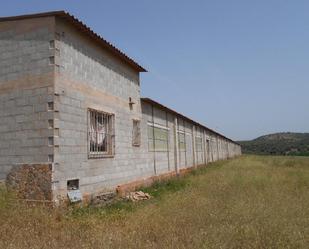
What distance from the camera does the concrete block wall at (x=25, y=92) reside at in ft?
27.6

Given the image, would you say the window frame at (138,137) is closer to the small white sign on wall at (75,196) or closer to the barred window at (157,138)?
the barred window at (157,138)

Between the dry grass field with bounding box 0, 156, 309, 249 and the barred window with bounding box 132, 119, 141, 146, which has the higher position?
the barred window with bounding box 132, 119, 141, 146

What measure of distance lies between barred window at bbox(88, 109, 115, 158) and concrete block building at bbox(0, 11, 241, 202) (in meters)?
0.03

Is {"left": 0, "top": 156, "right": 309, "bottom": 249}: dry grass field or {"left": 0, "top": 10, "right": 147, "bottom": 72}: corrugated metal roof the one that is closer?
{"left": 0, "top": 156, "right": 309, "bottom": 249}: dry grass field

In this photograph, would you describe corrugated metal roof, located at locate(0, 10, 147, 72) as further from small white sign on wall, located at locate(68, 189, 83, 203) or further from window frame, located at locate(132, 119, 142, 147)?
small white sign on wall, located at locate(68, 189, 83, 203)

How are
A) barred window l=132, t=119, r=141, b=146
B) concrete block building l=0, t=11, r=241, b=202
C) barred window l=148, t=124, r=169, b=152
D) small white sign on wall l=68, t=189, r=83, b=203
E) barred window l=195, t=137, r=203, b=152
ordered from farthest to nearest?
barred window l=195, t=137, r=203, b=152 → barred window l=148, t=124, r=169, b=152 → barred window l=132, t=119, r=141, b=146 → small white sign on wall l=68, t=189, r=83, b=203 → concrete block building l=0, t=11, r=241, b=202

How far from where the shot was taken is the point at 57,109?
838 centimetres

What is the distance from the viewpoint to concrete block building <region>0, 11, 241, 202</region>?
8320mm

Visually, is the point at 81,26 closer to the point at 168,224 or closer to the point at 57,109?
the point at 57,109

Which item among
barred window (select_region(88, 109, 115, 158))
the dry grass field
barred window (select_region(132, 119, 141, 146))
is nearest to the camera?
the dry grass field

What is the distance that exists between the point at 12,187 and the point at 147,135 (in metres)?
7.14


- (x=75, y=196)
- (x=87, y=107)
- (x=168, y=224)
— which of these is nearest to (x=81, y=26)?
(x=87, y=107)

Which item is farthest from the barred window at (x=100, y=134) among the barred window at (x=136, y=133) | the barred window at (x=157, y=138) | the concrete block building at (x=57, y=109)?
the barred window at (x=157, y=138)

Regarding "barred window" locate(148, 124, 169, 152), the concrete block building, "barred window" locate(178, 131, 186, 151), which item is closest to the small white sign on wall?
the concrete block building
